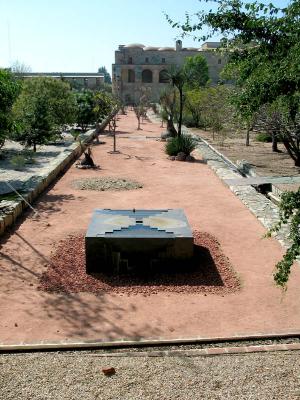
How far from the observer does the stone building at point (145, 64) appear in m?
85.9

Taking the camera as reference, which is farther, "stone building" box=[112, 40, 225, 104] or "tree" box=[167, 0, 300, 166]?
"stone building" box=[112, 40, 225, 104]

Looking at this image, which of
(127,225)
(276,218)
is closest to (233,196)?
(276,218)

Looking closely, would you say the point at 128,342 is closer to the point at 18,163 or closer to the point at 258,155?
the point at 18,163

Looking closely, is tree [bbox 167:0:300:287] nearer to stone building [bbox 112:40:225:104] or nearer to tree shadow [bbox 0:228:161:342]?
tree shadow [bbox 0:228:161:342]

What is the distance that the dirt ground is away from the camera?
18.8 meters

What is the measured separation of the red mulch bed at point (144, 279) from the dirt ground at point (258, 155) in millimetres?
7553

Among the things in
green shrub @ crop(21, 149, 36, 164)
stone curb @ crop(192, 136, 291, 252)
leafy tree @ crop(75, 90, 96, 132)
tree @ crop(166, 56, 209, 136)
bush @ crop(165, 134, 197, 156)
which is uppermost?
tree @ crop(166, 56, 209, 136)

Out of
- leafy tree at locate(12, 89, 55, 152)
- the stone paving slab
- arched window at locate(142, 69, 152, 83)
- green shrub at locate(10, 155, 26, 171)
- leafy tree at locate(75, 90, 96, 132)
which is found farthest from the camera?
arched window at locate(142, 69, 152, 83)

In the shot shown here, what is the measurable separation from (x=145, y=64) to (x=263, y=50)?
85.1 m

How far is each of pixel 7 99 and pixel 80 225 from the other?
15.1 feet

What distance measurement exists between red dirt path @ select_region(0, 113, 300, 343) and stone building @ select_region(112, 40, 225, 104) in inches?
2903

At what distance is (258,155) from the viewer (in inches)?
920

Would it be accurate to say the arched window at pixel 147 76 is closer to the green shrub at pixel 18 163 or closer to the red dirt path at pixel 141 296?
the green shrub at pixel 18 163

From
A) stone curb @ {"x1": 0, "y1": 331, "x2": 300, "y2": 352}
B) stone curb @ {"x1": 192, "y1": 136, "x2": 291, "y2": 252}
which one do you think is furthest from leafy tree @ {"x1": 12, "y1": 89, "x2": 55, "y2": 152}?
stone curb @ {"x1": 0, "y1": 331, "x2": 300, "y2": 352}
